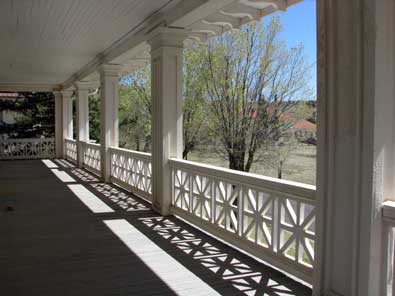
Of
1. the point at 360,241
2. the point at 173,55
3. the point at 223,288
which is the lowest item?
the point at 223,288

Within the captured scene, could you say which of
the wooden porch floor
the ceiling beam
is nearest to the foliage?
the ceiling beam

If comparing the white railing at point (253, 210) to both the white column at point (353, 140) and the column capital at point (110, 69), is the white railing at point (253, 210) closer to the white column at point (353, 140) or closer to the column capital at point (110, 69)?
the white column at point (353, 140)

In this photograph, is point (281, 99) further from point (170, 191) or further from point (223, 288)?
point (223, 288)

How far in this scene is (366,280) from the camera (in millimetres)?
2717

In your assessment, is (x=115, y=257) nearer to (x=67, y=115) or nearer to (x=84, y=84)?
(x=84, y=84)

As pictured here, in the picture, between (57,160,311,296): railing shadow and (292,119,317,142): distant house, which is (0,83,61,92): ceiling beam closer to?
(292,119,317,142): distant house

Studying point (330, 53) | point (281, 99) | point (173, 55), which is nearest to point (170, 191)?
point (173, 55)

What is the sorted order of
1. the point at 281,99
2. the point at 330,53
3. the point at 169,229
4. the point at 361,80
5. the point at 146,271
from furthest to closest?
the point at 281,99, the point at 169,229, the point at 146,271, the point at 330,53, the point at 361,80

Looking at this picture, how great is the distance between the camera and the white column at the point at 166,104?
20.5 feet

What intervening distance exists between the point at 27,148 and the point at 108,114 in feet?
31.7

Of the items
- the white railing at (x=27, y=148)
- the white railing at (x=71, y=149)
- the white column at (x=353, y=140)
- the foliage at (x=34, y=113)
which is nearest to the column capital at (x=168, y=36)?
the white column at (x=353, y=140)

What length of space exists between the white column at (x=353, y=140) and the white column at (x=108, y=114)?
744cm

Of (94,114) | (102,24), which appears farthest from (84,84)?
(94,114)

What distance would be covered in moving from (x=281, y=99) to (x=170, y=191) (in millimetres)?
9866
